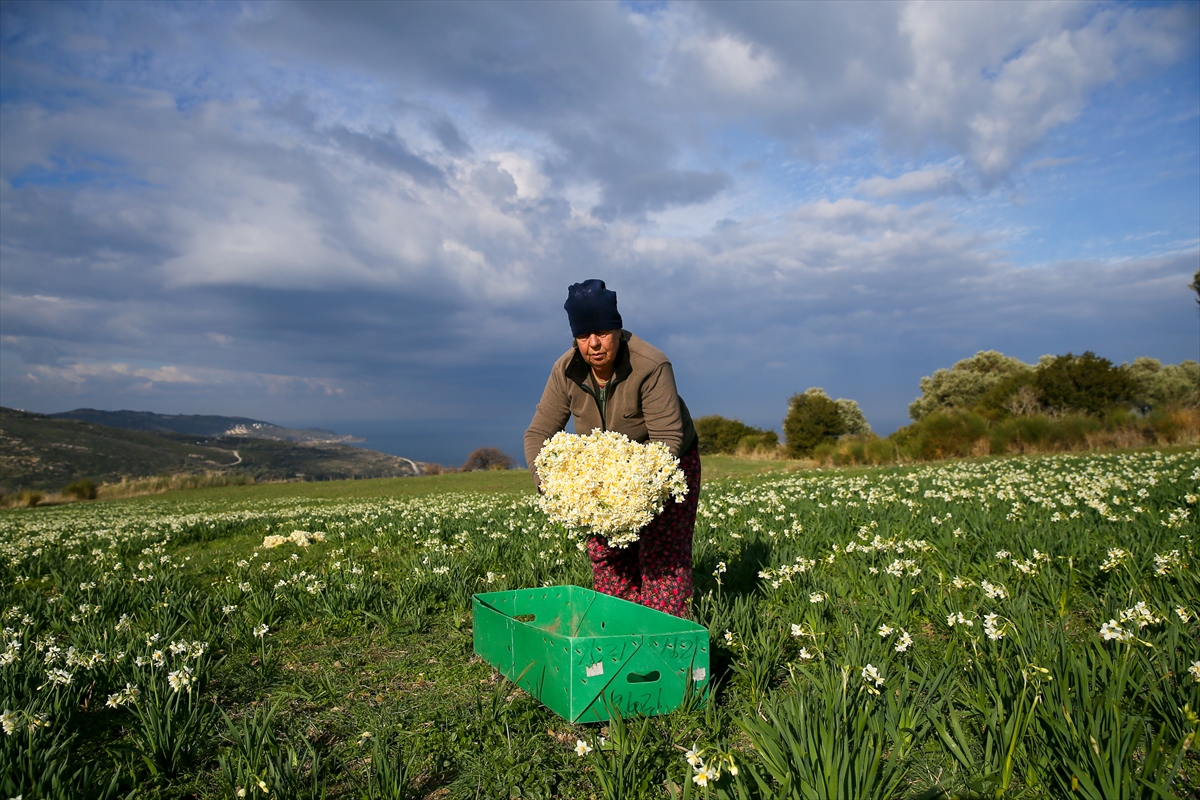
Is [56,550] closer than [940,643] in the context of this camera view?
No

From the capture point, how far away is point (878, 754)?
7.64ft

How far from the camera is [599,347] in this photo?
402 cm

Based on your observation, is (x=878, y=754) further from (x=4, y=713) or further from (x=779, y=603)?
(x=4, y=713)

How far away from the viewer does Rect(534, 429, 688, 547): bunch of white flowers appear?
3635 millimetres

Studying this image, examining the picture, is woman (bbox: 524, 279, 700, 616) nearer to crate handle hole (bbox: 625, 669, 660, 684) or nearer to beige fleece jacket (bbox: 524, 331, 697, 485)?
beige fleece jacket (bbox: 524, 331, 697, 485)

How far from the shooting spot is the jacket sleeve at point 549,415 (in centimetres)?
459

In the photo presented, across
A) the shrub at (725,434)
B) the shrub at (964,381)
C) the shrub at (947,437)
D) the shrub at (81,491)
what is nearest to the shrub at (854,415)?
the shrub at (964,381)

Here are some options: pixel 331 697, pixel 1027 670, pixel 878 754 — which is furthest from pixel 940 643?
pixel 331 697

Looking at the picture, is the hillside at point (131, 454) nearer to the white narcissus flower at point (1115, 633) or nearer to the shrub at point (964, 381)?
→ the shrub at point (964, 381)

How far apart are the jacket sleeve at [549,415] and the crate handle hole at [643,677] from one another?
1.78 meters

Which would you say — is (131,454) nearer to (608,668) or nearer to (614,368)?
(614,368)

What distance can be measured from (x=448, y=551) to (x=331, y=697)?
3618 mm

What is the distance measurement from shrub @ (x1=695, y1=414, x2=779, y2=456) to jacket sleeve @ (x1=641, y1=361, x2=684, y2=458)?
178 feet

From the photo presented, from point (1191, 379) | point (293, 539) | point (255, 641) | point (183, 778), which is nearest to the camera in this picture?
point (183, 778)
